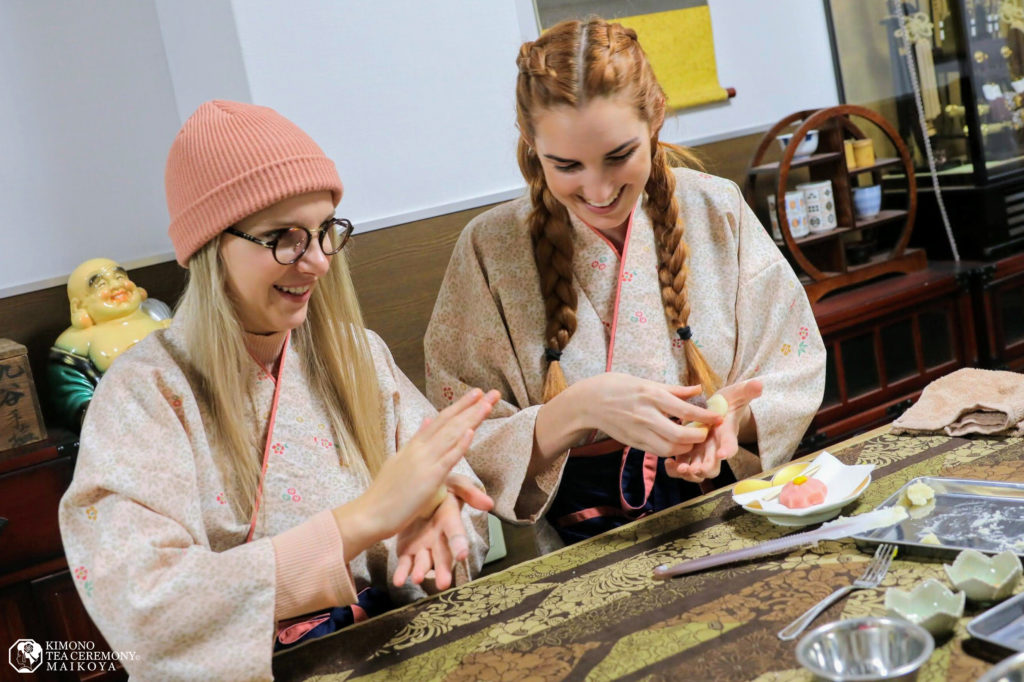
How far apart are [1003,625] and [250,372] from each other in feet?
3.45

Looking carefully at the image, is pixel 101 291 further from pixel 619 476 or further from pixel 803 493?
pixel 803 493

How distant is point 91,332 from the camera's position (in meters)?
2.41

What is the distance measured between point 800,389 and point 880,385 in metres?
1.73

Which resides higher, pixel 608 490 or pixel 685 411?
→ pixel 685 411

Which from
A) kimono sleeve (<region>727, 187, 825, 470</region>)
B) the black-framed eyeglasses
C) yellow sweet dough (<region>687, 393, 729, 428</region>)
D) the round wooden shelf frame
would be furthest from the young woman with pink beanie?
the round wooden shelf frame

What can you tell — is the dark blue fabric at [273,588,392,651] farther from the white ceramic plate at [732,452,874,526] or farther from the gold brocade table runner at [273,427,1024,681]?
the white ceramic plate at [732,452,874,526]

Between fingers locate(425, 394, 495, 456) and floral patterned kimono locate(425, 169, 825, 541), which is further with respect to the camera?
floral patterned kimono locate(425, 169, 825, 541)

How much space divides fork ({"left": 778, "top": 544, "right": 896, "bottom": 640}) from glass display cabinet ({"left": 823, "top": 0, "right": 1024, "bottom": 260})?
272 centimetres

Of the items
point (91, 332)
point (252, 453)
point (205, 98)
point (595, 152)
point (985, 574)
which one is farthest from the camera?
point (205, 98)

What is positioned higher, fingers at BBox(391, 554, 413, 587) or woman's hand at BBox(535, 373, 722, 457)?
woman's hand at BBox(535, 373, 722, 457)

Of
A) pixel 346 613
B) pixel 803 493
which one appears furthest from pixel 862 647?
pixel 346 613

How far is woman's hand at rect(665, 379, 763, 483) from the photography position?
1.49 meters

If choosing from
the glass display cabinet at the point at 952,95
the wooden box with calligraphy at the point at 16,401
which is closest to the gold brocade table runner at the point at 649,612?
the wooden box with calligraphy at the point at 16,401

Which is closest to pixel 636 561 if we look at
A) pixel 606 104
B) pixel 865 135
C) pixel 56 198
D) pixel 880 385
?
pixel 606 104
